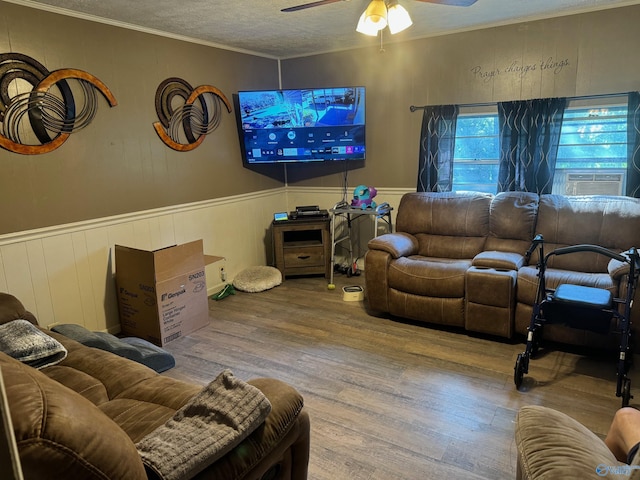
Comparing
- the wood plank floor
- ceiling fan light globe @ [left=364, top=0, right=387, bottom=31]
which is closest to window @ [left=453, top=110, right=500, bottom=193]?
the wood plank floor

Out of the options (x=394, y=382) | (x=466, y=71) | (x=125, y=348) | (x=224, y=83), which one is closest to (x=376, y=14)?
(x=466, y=71)

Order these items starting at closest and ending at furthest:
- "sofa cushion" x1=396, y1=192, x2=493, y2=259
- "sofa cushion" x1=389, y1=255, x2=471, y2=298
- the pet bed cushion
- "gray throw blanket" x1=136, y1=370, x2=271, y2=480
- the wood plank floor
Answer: "gray throw blanket" x1=136, y1=370, x2=271, y2=480 < the wood plank floor < the pet bed cushion < "sofa cushion" x1=389, y1=255, x2=471, y2=298 < "sofa cushion" x1=396, y1=192, x2=493, y2=259

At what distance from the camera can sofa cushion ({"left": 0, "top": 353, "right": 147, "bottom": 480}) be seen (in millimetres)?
807

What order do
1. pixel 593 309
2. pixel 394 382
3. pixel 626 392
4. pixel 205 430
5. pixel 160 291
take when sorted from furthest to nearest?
pixel 160 291, pixel 394 382, pixel 593 309, pixel 626 392, pixel 205 430

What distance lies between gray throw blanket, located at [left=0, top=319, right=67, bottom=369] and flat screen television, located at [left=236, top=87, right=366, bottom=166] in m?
2.84

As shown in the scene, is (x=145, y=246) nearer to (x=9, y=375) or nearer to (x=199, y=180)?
(x=199, y=180)

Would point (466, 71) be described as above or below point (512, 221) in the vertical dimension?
above

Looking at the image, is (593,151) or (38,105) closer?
(38,105)

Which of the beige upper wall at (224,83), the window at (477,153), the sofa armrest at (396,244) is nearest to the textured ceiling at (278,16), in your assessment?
the beige upper wall at (224,83)

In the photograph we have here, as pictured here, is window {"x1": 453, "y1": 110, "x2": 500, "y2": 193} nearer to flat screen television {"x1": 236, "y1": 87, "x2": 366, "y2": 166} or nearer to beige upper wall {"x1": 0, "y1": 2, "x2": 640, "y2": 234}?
beige upper wall {"x1": 0, "y1": 2, "x2": 640, "y2": 234}

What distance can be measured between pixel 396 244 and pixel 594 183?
178cm

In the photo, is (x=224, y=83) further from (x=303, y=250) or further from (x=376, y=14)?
(x=376, y=14)

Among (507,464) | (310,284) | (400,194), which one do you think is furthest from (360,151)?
(507,464)

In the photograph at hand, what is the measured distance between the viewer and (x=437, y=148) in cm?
431
